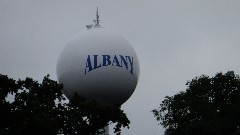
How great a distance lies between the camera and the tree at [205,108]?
4197 centimetres

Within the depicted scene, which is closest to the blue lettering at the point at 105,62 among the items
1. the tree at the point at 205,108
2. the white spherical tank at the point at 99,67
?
the white spherical tank at the point at 99,67

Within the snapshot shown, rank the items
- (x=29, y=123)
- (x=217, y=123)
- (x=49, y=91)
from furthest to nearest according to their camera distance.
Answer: (x=217, y=123)
(x=49, y=91)
(x=29, y=123)

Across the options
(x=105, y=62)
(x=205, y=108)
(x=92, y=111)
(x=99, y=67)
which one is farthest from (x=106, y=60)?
(x=205, y=108)

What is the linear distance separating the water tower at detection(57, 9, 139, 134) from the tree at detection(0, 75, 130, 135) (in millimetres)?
3362

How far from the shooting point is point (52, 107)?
3195 cm

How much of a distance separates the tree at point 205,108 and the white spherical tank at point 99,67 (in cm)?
858

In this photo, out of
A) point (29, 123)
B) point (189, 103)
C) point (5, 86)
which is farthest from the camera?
point (189, 103)

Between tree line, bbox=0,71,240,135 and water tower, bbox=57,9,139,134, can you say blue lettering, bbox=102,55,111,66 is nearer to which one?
water tower, bbox=57,9,139,134

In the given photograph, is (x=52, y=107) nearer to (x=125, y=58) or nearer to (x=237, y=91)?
(x=125, y=58)

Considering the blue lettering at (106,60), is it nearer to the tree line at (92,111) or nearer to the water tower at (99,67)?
the water tower at (99,67)

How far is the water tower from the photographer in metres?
35.5

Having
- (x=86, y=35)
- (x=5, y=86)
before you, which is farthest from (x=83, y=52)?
(x=5, y=86)

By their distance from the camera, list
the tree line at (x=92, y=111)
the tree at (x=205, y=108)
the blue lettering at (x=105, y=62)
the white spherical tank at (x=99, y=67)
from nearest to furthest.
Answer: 1. the tree line at (x=92, y=111)
2. the blue lettering at (x=105, y=62)
3. the white spherical tank at (x=99, y=67)
4. the tree at (x=205, y=108)

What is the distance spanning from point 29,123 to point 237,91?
2713 centimetres
